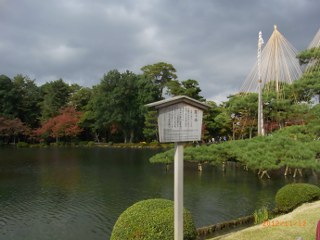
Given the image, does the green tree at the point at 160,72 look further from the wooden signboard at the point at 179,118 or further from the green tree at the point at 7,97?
the wooden signboard at the point at 179,118

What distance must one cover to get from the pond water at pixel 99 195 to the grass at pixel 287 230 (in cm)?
276

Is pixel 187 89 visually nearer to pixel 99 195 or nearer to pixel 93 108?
pixel 93 108

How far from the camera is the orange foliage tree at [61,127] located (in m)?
42.5

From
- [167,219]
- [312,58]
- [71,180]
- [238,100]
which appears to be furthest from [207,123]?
[167,219]

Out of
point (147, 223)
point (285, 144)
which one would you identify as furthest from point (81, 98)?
point (147, 223)

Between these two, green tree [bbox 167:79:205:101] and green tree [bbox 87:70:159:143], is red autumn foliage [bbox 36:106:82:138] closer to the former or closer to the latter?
green tree [bbox 87:70:159:143]

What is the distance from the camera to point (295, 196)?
9.97m

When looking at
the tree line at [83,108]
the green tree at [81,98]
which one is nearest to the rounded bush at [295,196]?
the tree line at [83,108]

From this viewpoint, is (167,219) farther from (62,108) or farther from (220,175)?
(62,108)

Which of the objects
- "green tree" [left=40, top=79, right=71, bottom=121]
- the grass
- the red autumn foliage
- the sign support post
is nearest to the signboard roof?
the sign support post

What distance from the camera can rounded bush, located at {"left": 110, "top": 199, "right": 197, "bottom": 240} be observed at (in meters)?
5.39

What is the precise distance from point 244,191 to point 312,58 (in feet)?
30.3

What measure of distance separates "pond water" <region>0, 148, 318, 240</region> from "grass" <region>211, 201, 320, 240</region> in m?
2.76

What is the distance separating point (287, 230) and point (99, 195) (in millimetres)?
8257
